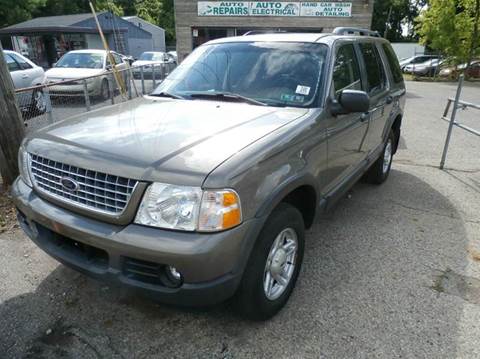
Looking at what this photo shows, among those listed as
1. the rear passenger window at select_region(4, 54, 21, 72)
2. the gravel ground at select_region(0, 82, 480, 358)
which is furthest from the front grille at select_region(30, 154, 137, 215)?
the rear passenger window at select_region(4, 54, 21, 72)

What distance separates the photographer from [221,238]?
1947mm

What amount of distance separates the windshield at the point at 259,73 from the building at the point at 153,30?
119 feet

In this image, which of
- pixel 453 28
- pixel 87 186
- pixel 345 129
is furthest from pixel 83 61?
pixel 453 28

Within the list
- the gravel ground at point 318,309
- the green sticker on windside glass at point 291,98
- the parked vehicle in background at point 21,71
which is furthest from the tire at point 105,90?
the green sticker on windside glass at point 291,98

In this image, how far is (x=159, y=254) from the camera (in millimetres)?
1916

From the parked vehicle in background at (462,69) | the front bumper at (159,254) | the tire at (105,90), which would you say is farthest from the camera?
the parked vehicle in background at (462,69)

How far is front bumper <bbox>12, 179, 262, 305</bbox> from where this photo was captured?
6.28ft

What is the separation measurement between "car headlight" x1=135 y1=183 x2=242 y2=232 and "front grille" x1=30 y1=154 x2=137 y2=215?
142mm

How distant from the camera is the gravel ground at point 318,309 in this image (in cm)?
237

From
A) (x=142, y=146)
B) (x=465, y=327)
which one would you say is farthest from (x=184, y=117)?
(x=465, y=327)

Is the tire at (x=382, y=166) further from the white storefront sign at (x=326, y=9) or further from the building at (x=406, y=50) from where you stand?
the building at (x=406, y=50)

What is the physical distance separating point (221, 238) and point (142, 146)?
727 millimetres

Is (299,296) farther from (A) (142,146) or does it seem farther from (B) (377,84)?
(B) (377,84)

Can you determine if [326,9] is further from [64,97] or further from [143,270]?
[143,270]
